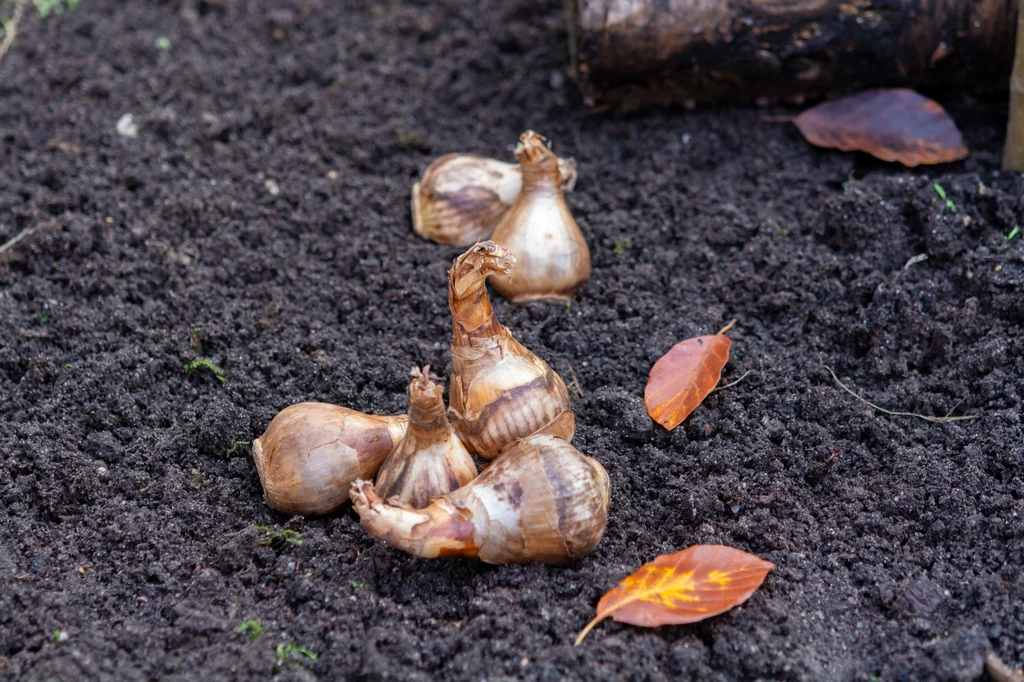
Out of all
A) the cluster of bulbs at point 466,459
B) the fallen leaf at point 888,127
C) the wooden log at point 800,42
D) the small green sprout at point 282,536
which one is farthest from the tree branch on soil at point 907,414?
the small green sprout at point 282,536

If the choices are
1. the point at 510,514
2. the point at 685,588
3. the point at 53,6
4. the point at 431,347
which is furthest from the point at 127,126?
the point at 685,588

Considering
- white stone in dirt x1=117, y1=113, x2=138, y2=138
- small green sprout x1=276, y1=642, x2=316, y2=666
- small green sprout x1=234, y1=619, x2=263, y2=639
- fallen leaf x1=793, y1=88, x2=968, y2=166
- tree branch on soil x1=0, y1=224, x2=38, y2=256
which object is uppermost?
white stone in dirt x1=117, y1=113, x2=138, y2=138

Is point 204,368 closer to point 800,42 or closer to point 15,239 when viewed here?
point 15,239

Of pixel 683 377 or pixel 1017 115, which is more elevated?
pixel 1017 115

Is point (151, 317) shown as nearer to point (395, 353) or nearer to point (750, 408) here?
point (395, 353)

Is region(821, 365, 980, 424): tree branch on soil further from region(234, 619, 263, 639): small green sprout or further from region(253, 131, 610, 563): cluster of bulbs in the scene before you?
region(234, 619, 263, 639): small green sprout

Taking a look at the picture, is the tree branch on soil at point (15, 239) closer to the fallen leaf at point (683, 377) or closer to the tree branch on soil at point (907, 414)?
the fallen leaf at point (683, 377)

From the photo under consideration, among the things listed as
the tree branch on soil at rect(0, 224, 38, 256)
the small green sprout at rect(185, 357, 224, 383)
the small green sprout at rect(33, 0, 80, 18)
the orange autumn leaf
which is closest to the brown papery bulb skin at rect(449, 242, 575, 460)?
the orange autumn leaf
